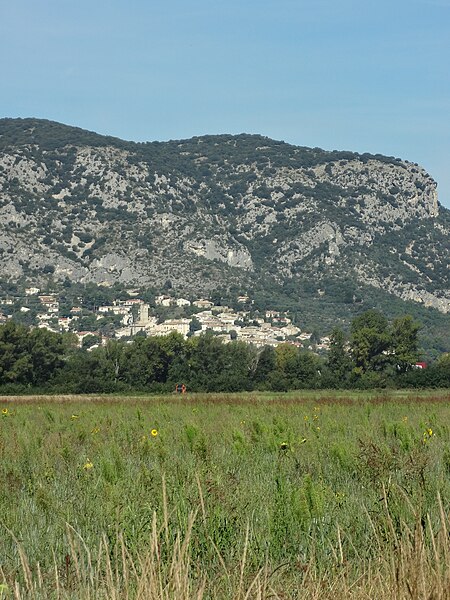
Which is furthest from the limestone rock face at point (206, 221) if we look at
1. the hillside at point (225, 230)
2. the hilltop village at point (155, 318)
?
the hilltop village at point (155, 318)

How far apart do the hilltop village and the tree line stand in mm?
77399

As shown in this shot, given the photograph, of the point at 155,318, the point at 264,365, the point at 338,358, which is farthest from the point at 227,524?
the point at 155,318

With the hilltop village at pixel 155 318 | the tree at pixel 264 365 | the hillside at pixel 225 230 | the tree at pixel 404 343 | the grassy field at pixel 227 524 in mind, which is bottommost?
the grassy field at pixel 227 524

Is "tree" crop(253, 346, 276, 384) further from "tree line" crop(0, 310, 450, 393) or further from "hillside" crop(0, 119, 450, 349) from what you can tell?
"hillside" crop(0, 119, 450, 349)

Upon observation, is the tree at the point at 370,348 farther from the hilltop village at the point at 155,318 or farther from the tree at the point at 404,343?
the hilltop village at the point at 155,318

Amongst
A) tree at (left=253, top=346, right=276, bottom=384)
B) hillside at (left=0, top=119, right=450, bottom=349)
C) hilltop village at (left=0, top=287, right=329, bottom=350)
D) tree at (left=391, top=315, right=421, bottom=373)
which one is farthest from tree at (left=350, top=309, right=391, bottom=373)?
hillside at (left=0, top=119, right=450, bottom=349)

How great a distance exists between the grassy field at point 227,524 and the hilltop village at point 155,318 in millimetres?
129771

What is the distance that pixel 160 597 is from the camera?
4051 millimetres

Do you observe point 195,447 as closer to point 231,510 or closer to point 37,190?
point 231,510

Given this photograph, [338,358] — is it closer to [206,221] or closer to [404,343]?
[404,343]

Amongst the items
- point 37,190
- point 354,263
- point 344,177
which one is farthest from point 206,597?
point 344,177

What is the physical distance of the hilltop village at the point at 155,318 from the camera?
14350 cm

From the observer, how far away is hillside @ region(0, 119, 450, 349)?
155 metres

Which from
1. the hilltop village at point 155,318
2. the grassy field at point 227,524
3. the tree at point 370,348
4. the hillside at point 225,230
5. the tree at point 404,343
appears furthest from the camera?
the hillside at point 225,230
